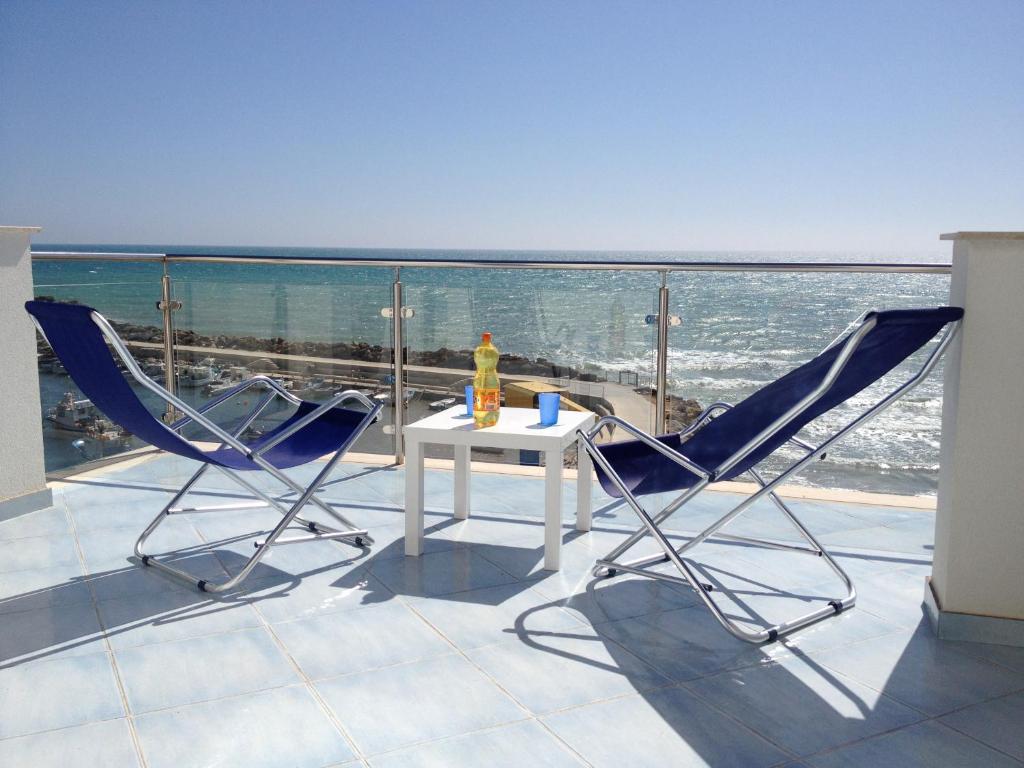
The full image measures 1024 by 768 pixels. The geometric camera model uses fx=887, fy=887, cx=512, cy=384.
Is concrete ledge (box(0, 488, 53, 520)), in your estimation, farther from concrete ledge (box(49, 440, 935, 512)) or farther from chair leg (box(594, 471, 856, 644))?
chair leg (box(594, 471, 856, 644))

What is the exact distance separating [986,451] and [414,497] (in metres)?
1.81

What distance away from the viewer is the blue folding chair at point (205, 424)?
103 inches

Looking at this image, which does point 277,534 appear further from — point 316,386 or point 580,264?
point 580,264

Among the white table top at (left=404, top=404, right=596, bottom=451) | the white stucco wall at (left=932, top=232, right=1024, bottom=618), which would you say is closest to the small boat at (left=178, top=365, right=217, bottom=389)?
the white table top at (left=404, top=404, right=596, bottom=451)

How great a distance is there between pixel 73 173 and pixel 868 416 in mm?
37501

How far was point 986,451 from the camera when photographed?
2416mm

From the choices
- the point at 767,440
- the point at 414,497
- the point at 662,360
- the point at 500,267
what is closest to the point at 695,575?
the point at 767,440

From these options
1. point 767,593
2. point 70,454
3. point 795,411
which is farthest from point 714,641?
point 70,454

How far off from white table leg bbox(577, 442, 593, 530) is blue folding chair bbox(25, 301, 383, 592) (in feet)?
2.70

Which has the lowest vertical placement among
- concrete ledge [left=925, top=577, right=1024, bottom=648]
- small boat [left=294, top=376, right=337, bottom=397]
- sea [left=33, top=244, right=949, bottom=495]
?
concrete ledge [left=925, top=577, right=1024, bottom=648]

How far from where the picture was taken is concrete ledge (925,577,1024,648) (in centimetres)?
243

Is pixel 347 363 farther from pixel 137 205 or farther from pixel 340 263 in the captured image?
pixel 137 205

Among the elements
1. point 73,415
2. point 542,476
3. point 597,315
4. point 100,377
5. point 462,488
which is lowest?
point 542,476

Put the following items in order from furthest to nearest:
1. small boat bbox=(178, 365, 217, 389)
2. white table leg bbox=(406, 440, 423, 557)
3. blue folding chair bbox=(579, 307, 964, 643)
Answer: small boat bbox=(178, 365, 217, 389), white table leg bbox=(406, 440, 423, 557), blue folding chair bbox=(579, 307, 964, 643)
